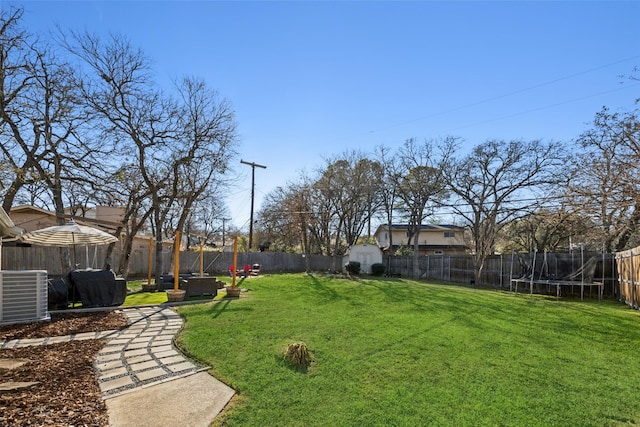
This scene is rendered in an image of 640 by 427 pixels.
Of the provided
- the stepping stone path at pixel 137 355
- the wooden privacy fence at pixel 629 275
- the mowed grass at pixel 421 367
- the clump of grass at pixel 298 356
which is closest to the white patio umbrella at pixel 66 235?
the stepping stone path at pixel 137 355

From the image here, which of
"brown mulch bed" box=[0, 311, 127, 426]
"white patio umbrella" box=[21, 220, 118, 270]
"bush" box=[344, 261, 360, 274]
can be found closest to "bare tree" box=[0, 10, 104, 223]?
"white patio umbrella" box=[21, 220, 118, 270]

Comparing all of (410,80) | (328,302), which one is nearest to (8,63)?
(328,302)

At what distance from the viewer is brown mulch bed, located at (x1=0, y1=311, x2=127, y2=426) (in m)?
2.62

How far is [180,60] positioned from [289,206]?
→ 1504 cm

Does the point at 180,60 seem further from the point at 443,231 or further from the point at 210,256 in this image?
the point at 443,231

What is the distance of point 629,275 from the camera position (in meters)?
9.77

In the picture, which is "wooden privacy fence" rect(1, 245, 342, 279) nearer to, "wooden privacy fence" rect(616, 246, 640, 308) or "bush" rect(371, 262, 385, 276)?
"bush" rect(371, 262, 385, 276)

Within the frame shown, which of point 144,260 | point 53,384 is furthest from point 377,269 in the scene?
point 53,384

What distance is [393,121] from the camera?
1633 cm

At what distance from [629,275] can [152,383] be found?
11998 mm

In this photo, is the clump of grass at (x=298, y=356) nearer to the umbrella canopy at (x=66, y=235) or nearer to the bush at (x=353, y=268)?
the umbrella canopy at (x=66, y=235)

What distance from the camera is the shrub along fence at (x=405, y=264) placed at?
40.0ft

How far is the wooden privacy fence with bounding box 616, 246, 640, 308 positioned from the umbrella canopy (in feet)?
43.3

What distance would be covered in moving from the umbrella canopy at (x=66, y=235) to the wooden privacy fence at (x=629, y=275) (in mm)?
13211
